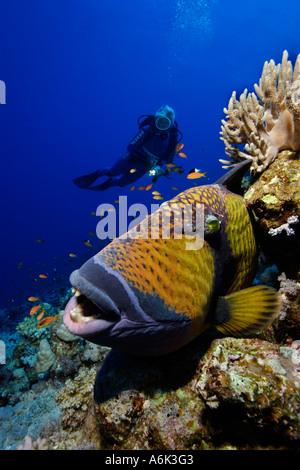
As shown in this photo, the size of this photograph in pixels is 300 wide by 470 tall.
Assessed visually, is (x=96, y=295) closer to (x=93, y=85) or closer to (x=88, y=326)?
(x=88, y=326)

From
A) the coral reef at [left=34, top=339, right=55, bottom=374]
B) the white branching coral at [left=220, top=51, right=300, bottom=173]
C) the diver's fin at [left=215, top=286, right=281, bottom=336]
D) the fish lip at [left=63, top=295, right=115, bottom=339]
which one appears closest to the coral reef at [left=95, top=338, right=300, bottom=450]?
the diver's fin at [left=215, top=286, right=281, bottom=336]

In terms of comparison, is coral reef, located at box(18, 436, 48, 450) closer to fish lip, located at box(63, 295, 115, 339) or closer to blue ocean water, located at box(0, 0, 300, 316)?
fish lip, located at box(63, 295, 115, 339)

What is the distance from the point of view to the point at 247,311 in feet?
7.13

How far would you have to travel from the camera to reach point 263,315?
2.12 metres

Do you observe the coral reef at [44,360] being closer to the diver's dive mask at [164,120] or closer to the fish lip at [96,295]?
the fish lip at [96,295]

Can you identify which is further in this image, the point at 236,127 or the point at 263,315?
the point at 236,127

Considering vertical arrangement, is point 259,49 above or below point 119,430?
above

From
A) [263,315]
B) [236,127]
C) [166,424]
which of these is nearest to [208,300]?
[263,315]

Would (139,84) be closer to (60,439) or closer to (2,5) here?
(2,5)

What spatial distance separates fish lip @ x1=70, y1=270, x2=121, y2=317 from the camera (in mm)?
1441

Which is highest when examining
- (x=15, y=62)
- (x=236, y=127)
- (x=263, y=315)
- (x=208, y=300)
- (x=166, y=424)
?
(x=15, y=62)

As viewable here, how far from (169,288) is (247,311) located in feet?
3.10

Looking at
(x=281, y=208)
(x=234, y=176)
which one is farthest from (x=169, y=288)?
(x=234, y=176)
